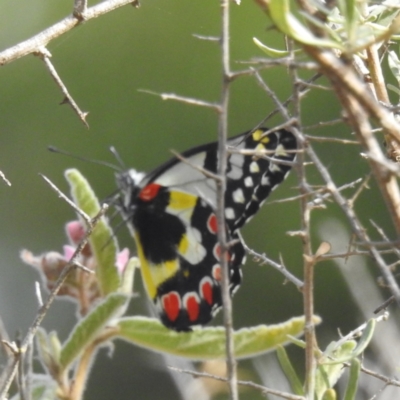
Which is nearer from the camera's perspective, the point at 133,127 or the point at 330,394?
the point at 330,394

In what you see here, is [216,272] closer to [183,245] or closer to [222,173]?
[183,245]

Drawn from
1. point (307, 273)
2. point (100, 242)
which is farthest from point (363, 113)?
Answer: point (100, 242)

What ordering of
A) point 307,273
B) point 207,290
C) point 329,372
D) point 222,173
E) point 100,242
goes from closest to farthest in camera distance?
1. point 222,173
2. point 307,273
3. point 329,372
4. point 100,242
5. point 207,290

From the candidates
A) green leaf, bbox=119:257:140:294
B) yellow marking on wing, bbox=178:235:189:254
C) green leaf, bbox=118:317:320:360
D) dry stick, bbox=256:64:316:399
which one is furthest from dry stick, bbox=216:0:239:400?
yellow marking on wing, bbox=178:235:189:254

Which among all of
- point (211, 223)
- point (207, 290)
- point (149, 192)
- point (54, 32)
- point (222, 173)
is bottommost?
point (207, 290)

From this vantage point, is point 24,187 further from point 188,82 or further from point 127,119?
point 188,82

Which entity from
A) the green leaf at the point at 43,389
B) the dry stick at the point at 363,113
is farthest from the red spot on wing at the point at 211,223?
the dry stick at the point at 363,113
